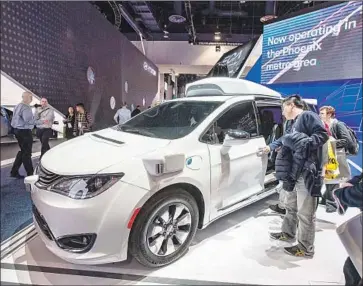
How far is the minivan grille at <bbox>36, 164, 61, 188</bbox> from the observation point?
2.01 meters

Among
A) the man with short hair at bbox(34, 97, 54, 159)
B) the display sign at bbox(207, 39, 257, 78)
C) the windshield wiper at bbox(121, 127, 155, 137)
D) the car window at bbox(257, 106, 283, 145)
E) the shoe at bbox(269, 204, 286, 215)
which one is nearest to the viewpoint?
the man with short hair at bbox(34, 97, 54, 159)

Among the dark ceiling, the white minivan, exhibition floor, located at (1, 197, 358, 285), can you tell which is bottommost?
exhibition floor, located at (1, 197, 358, 285)

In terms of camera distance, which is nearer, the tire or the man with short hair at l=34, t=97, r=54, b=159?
the tire

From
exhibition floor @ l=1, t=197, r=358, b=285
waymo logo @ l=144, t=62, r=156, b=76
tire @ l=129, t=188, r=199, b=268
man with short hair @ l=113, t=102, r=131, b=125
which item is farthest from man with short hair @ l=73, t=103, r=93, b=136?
waymo logo @ l=144, t=62, r=156, b=76

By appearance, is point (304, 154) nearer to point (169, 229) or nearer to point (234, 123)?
point (234, 123)

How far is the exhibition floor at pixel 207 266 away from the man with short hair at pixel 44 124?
911 mm

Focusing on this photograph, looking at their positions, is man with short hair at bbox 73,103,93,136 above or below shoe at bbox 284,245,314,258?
above

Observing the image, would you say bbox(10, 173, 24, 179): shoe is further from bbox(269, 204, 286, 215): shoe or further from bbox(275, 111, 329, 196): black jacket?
bbox(269, 204, 286, 215): shoe

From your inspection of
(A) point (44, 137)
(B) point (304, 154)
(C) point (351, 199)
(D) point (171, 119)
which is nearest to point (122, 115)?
(D) point (171, 119)

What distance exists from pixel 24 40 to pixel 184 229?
2.04 meters

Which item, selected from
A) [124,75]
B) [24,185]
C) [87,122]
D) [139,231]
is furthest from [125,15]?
[139,231]

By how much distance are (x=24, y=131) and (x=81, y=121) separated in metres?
0.62

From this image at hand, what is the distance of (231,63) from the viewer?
3.77 metres

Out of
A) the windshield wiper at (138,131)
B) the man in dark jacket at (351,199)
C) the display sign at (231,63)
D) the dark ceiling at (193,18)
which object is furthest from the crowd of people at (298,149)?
the dark ceiling at (193,18)
